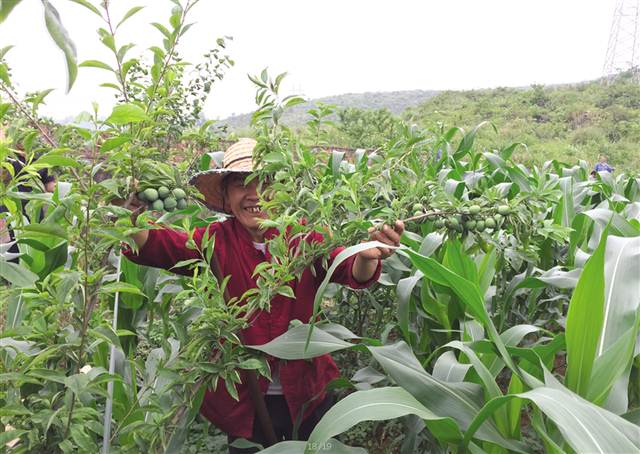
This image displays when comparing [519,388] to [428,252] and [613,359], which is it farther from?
[428,252]

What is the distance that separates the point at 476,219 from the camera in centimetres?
113

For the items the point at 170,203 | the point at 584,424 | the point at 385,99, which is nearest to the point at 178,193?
the point at 170,203

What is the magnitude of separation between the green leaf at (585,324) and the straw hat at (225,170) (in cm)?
91

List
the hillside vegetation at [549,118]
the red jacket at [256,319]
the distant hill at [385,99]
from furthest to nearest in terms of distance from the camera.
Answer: the distant hill at [385,99] → the hillside vegetation at [549,118] → the red jacket at [256,319]

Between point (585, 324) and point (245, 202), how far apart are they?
100 cm

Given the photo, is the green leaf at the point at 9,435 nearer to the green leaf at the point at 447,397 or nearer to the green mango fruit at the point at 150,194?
the green mango fruit at the point at 150,194

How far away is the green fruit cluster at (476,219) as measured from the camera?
1.08 metres

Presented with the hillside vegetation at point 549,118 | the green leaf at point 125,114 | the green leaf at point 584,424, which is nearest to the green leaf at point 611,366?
the green leaf at point 584,424

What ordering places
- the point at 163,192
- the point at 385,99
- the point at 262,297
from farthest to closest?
the point at 385,99, the point at 262,297, the point at 163,192

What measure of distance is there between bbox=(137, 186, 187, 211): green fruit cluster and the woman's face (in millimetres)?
539

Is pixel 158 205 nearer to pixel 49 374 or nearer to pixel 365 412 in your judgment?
pixel 49 374

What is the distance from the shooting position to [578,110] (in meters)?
23.5

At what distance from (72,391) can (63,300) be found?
17 cm

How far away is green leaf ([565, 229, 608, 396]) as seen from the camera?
3.88 ft
